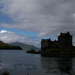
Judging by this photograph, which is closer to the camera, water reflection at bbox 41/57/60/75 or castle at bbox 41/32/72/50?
water reflection at bbox 41/57/60/75

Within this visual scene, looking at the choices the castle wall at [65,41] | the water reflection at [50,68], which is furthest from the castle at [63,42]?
the water reflection at [50,68]

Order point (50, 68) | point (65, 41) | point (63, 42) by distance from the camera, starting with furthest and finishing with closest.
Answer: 1. point (63, 42)
2. point (65, 41)
3. point (50, 68)

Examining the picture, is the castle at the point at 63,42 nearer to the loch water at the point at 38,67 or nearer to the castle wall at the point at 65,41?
the castle wall at the point at 65,41

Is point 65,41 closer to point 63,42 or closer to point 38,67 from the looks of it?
point 63,42

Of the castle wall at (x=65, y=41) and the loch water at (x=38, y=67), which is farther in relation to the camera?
the castle wall at (x=65, y=41)

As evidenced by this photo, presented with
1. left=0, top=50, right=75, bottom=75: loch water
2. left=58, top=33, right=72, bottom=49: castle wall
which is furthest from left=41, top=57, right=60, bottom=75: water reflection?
left=58, top=33, right=72, bottom=49: castle wall

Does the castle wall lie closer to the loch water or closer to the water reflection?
the loch water

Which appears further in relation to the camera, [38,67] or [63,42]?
[63,42]

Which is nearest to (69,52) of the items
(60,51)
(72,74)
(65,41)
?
(60,51)

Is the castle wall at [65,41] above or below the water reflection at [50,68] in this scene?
above

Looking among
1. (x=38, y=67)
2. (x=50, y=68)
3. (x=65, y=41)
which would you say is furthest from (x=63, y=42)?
(x=50, y=68)

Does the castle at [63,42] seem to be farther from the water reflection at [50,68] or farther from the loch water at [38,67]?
the water reflection at [50,68]

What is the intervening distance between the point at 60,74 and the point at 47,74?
211 cm

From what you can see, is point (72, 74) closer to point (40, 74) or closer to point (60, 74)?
point (60, 74)
